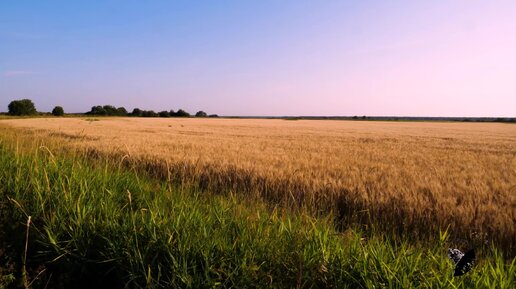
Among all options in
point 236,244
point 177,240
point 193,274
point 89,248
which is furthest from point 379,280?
point 89,248

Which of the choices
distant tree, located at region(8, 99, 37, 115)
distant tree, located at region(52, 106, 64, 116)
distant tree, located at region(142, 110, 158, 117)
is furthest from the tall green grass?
distant tree, located at region(8, 99, 37, 115)

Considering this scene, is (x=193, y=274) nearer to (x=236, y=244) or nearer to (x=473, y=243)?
(x=236, y=244)

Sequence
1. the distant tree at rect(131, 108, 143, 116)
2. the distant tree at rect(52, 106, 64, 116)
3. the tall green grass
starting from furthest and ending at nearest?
1. the distant tree at rect(131, 108, 143, 116)
2. the distant tree at rect(52, 106, 64, 116)
3. the tall green grass

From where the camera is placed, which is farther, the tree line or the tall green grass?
the tree line

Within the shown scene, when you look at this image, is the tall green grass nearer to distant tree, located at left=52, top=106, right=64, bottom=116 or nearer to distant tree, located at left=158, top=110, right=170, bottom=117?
distant tree, located at left=158, top=110, right=170, bottom=117

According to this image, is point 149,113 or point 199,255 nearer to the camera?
point 199,255

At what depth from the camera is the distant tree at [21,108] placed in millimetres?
108750

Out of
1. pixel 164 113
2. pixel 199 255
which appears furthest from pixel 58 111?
pixel 199 255

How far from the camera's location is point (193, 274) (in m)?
2.47

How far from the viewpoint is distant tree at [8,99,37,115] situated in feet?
357

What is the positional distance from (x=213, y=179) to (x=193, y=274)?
4427 mm

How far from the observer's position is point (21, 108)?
10956 cm

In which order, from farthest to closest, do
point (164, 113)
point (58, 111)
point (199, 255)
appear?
point (164, 113) → point (58, 111) → point (199, 255)

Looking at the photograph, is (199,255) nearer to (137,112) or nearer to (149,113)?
(149,113)
